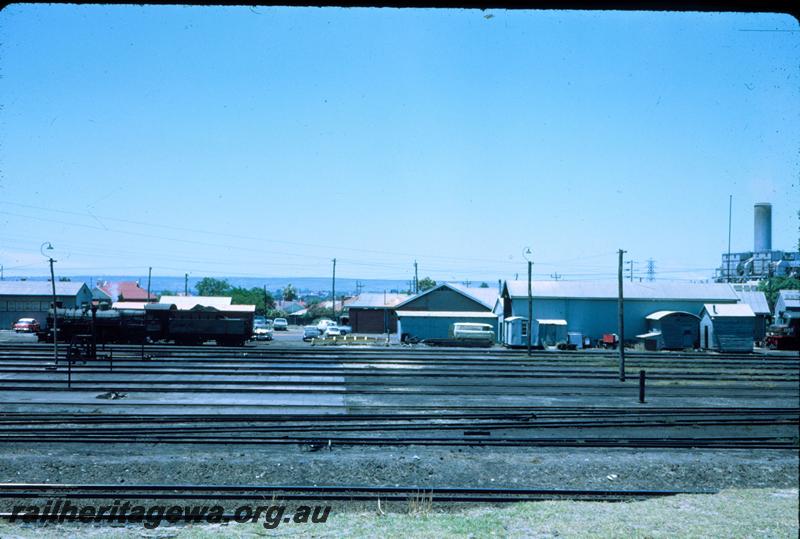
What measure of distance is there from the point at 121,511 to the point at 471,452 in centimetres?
711

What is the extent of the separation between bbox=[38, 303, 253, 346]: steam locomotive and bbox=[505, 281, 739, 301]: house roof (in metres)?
24.3

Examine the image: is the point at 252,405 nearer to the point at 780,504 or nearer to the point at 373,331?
the point at 780,504

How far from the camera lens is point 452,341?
156 ft

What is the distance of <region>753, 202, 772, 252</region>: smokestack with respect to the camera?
11975cm

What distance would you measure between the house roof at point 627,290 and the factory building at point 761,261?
89.2 feet

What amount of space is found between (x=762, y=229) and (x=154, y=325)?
11889cm

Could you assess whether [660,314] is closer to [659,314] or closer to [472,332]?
[659,314]

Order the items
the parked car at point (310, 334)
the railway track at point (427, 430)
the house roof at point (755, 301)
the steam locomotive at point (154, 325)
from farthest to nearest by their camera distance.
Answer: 1. the house roof at point (755, 301)
2. the parked car at point (310, 334)
3. the steam locomotive at point (154, 325)
4. the railway track at point (427, 430)

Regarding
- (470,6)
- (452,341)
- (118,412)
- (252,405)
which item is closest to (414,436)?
(252,405)

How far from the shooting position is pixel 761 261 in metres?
105

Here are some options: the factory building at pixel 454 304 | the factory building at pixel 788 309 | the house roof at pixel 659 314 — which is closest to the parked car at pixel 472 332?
the factory building at pixel 454 304

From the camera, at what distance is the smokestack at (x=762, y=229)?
→ 11975 centimetres

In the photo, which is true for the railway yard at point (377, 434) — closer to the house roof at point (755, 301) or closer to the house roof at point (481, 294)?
the house roof at point (755, 301)

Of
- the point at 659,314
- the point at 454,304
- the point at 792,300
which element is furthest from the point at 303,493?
the point at 454,304
